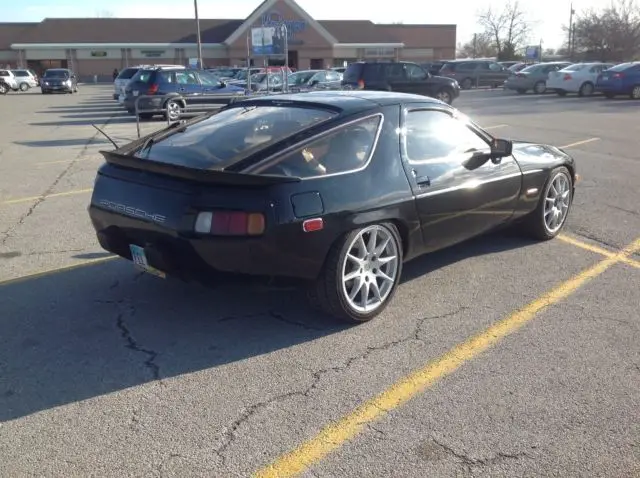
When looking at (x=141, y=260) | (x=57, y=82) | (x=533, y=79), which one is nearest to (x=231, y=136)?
(x=141, y=260)

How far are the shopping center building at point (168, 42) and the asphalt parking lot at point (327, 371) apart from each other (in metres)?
55.2

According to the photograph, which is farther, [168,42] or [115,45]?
[168,42]

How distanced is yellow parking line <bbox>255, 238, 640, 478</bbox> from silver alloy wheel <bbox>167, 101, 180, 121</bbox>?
12.7 metres

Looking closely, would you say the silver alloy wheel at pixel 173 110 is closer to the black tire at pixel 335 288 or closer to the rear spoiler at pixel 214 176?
the rear spoiler at pixel 214 176

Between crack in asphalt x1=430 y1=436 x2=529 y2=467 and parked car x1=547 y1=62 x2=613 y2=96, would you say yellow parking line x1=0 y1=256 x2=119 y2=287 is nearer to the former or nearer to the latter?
crack in asphalt x1=430 y1=436 x2=529 y2=467

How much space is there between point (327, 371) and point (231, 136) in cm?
183

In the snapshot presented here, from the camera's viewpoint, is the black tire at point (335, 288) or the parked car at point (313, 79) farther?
the parked car at point (313, 79)

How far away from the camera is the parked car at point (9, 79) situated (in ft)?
136

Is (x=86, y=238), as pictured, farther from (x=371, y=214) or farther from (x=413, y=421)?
(x=413, y=421)

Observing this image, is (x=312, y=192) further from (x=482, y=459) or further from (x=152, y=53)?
(x=152, y=53)

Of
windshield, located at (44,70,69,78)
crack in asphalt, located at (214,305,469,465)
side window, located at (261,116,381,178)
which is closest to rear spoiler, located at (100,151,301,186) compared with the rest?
side window, located at (261,116,381,178)

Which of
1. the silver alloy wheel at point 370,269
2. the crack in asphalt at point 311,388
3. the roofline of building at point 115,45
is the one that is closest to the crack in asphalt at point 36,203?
the silver alloy wheel at point 370,269

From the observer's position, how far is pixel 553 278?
5.06 metres

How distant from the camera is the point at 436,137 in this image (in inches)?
191
